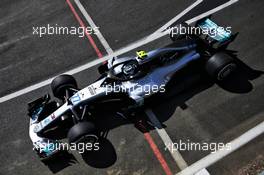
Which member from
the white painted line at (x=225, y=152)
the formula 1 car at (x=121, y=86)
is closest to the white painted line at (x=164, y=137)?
the white painted line at (x=225, y=152)

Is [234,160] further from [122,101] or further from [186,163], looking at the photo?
[122,101]

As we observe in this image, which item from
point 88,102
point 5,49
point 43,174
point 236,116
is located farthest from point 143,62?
point 5,49

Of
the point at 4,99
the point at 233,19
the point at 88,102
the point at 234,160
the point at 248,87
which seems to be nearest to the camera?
the point at 234,160

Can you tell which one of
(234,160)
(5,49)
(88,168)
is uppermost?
(5,49)

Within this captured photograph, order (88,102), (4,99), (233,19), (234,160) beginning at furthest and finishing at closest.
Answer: (233,19) → (4,99) → (88,102) → (234,160)

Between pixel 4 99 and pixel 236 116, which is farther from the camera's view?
pixel 4 99

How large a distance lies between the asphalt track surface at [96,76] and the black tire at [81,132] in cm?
80

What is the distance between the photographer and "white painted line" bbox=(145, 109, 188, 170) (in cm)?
1016

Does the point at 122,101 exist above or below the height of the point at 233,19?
above

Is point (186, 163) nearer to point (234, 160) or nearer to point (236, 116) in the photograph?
point (234, 160)

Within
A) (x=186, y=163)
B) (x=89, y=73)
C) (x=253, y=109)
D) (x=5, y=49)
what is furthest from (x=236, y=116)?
(x=5, y=49)

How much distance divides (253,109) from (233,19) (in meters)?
4.53

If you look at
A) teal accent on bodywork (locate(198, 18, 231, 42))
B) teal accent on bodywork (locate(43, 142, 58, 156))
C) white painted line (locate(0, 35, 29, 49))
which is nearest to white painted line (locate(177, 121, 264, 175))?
teal accent on bodywork (locate(198, 18, 231, 42))

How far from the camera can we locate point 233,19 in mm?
14016
